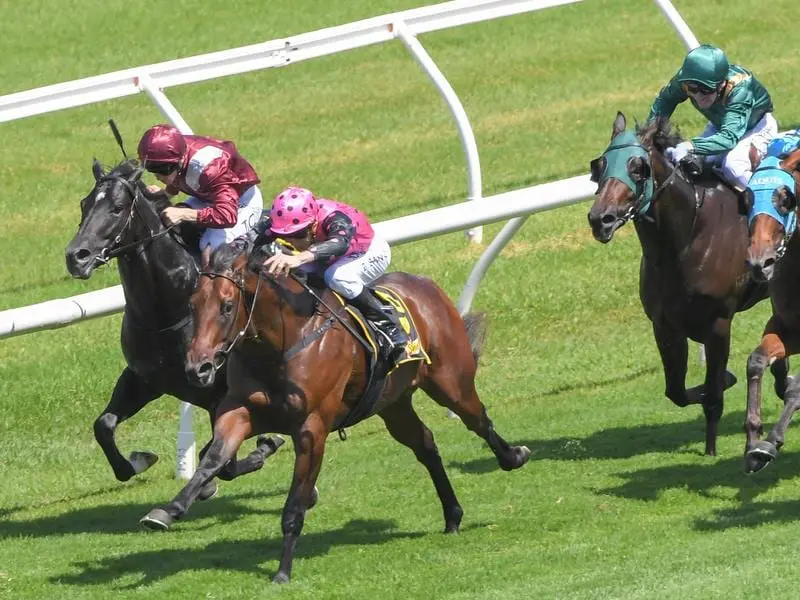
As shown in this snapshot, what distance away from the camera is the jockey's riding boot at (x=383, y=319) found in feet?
28.9

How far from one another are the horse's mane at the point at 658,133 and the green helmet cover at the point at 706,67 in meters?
0.44

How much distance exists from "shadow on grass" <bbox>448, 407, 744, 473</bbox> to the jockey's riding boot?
166cm

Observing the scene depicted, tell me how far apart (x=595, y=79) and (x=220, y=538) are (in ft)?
34.2

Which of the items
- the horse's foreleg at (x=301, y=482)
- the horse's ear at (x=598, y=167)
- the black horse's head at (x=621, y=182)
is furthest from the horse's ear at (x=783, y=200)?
the horse's foreleg at (x=301, y=482)

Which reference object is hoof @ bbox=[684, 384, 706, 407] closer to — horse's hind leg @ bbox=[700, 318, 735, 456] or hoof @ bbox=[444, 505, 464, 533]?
horse's hind leg @ bbox=[700, 318, 735, 456]

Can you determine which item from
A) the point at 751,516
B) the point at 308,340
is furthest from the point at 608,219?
the point at 308,340

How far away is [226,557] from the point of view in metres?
8.70

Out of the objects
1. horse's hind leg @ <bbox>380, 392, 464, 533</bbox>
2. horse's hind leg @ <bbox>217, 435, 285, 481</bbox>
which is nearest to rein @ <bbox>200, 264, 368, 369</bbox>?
horse's hind leg @ <bbox>380, 392, 464, 533</bbox>

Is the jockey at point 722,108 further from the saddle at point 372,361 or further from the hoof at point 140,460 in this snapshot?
the hoof at point 140,460

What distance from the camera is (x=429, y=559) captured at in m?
8.47

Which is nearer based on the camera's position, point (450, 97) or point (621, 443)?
point (621, 443)

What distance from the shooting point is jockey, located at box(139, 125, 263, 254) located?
9117 millimetres

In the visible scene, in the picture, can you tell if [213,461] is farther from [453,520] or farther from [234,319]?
[453,520]

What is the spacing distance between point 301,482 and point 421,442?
105 centimetres
